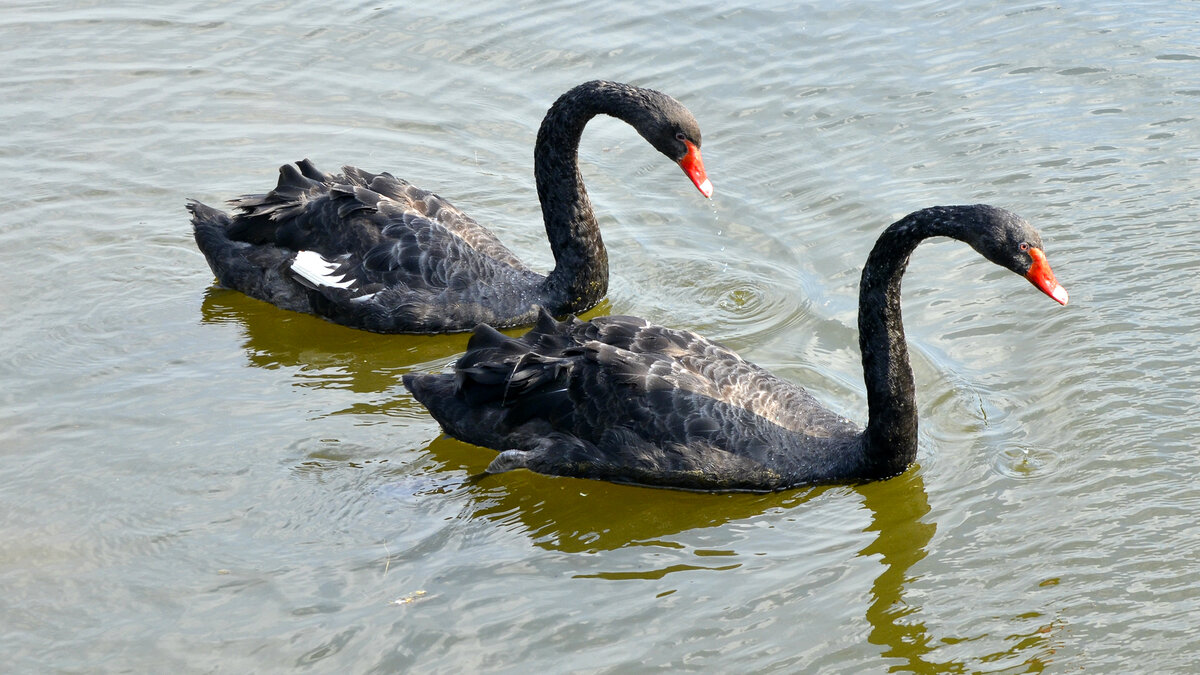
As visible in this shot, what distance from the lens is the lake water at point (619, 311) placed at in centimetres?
580

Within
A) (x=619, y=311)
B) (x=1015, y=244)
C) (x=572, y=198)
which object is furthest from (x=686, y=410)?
(x=572, y=198)

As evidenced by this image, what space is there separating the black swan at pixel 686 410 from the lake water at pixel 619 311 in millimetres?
183

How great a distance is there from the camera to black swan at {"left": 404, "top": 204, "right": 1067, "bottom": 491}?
6734mm

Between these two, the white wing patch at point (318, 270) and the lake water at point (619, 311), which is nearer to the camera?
the lake water at point (619, 311)

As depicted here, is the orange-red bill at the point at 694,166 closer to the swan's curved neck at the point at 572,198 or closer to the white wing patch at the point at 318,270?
the swan's curved neck at the point at 572,198

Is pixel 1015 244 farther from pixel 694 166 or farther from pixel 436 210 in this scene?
pixel 436 210

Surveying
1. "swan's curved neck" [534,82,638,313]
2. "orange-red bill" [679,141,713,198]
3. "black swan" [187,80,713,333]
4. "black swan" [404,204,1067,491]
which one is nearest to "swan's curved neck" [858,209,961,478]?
"black swan" [404,204,1067,491]

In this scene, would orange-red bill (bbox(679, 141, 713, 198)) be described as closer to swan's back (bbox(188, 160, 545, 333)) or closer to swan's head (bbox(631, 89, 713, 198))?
swan's head (bbox(631, 89, 713, 198))

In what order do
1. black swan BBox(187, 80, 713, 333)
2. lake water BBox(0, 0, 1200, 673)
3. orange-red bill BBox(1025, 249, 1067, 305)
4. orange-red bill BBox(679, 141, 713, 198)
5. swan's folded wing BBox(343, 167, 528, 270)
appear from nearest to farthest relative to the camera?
lake water BBox(0, 0, 1200, 673) < orange-red bill BBox(1025, 249, 1067, 305) < orange-red bill BBox(679, 141, 713, 198) < black swan BBox(187, 80, 713, 333) < swan's folded wing BBox(343, 167, 528, 270)

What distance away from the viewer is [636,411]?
681cm

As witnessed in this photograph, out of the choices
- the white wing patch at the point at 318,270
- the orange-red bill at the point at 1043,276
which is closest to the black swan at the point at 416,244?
the white wing patch at the point at 318,270

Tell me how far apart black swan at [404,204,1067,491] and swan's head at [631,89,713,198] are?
5.07ft

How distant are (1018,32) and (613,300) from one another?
463cm

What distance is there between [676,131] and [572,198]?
3.23ft
